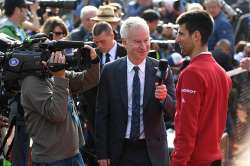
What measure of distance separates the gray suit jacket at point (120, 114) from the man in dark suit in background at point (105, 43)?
125 centimetres

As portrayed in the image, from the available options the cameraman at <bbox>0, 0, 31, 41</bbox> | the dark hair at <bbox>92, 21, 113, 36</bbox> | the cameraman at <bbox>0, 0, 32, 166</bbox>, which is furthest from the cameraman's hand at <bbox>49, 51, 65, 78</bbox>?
the cameraman at <bbox>0, 0, 31, 41</bbox>

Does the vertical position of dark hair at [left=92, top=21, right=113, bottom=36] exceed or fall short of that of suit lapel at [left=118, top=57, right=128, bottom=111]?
it exceeds it

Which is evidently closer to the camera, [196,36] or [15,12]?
[196,36]

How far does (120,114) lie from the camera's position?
235 inches

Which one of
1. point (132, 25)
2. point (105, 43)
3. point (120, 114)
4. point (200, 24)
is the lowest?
point (120, 114)

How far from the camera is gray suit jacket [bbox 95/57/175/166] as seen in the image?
5.91 m

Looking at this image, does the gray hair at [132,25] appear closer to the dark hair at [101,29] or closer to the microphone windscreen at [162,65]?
the microphone windscreen at [162,65]

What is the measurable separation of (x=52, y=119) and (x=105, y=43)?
213 centimetres

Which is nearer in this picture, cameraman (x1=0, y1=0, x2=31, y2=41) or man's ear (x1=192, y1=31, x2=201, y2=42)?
man's ear (x1=192, y1=31, x2=201, y2=42)

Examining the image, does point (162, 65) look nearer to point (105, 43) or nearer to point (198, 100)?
point (198, 100)

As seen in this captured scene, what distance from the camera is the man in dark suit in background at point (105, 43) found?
729 cm

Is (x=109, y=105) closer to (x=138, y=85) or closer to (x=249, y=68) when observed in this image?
(x=138, y=85)

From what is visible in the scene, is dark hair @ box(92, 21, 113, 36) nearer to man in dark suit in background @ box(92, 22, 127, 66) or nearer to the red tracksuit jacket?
man in dark suit in background @ box(92, 22, 127, 66)

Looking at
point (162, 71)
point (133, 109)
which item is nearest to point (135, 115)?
point (133, 109)
